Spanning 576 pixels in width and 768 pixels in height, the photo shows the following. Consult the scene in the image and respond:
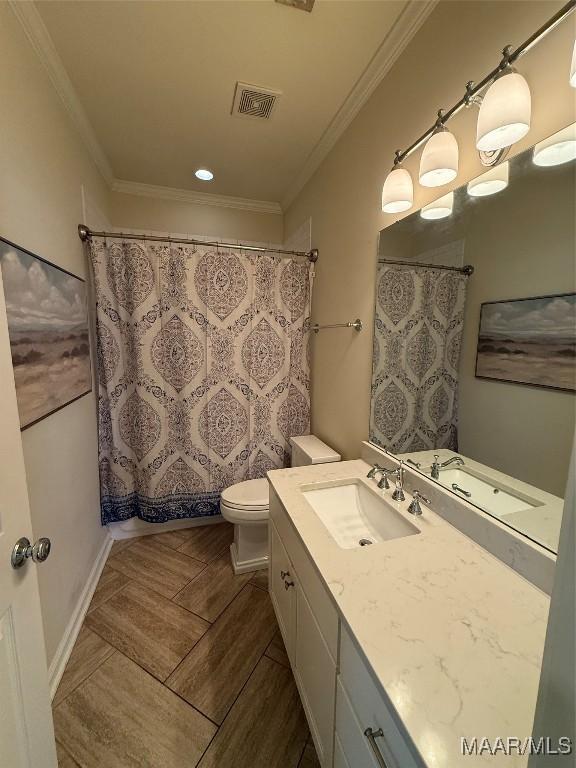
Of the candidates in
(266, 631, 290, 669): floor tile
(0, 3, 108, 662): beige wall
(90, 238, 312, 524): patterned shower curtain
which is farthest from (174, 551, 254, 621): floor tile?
(0, 3, 108, 662): beige wall

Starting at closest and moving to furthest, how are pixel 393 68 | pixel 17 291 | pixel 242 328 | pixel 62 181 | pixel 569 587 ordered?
1. pixel 569 587
2. pixel 17 291
3. pixel 393 68
4. pixel 62 181
5. pixel 242 328

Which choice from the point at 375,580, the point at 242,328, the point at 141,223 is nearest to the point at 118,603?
the point at 375,580

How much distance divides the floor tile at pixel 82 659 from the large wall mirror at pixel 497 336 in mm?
1610

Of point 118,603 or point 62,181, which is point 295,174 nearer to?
point 62,181

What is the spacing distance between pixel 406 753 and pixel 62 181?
229 centimetres

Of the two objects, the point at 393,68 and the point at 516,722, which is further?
the point at 393,68

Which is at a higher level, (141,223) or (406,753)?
(141,223)

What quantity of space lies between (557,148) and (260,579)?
7.22ft

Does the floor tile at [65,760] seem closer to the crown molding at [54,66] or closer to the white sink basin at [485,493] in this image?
the white sink basin at [485,493]

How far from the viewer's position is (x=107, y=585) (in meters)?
1.76

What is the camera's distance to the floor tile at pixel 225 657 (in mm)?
1216

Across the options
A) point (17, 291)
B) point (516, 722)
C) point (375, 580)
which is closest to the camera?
point (516, 722)

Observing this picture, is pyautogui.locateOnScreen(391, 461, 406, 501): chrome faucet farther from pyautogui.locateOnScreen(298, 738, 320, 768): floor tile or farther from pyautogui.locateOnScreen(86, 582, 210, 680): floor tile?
pyautogui.locateOnScreen(86, 582, 210, 680): floor tile

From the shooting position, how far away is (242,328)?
6.93 feet
